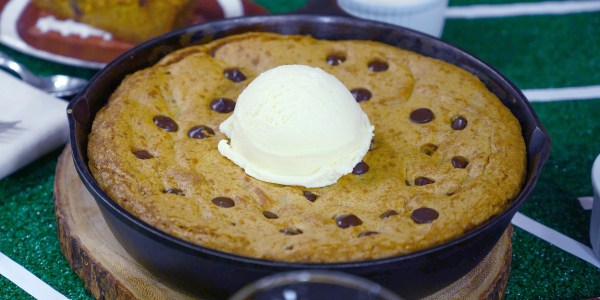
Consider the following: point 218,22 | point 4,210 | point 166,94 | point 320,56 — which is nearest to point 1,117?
point 4,210

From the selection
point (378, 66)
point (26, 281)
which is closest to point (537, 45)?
point (378, 66)

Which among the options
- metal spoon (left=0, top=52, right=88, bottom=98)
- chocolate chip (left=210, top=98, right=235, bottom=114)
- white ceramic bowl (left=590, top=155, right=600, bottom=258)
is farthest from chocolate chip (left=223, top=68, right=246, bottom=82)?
white ceramic bowl (left=590, top=155, right=600, bottom=258)

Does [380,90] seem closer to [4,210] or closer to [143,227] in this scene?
[143,227]

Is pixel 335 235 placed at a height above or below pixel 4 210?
above

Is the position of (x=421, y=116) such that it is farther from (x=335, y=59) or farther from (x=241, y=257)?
(x=241, y=257)

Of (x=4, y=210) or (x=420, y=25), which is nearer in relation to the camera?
(x=4, y=210)

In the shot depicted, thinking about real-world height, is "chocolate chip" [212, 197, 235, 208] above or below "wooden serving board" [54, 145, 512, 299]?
above

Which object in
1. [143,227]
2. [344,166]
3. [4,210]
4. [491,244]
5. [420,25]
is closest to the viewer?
[143,227]

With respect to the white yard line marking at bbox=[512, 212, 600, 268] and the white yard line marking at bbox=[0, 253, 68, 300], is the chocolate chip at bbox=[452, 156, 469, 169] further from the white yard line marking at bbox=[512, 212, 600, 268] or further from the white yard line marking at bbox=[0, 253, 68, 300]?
the white yard line marking at bbox=[0, 253, 68, 300]
